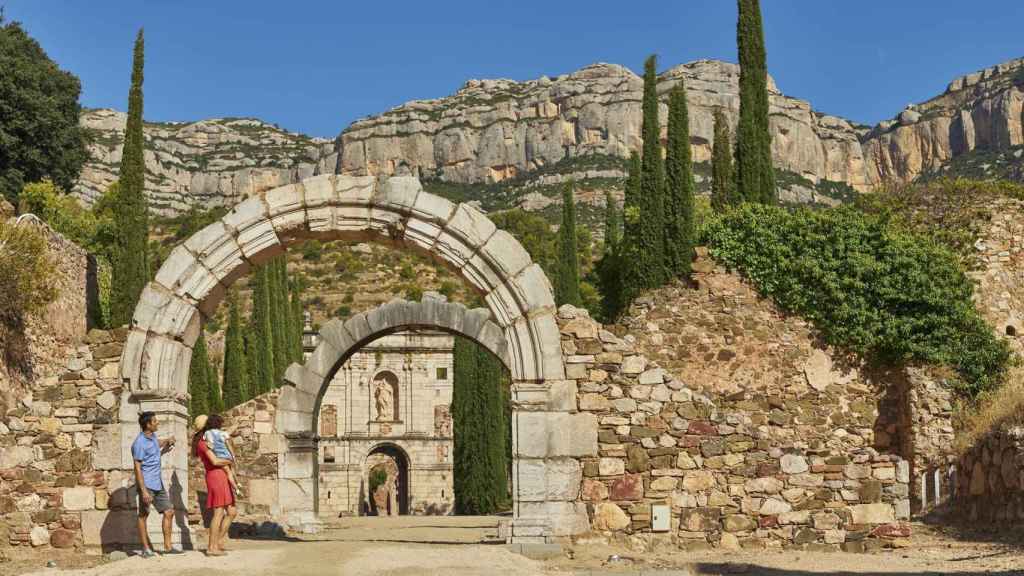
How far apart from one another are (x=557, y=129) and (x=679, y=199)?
80.6m

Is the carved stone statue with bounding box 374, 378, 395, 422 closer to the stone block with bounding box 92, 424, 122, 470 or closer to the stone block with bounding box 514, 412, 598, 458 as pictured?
the stone block with bounding box 92, 424, 122, 470

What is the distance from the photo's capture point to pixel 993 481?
1457 cm

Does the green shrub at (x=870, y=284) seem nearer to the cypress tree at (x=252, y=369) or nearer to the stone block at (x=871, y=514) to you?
the stone block at (x=871, y=514)

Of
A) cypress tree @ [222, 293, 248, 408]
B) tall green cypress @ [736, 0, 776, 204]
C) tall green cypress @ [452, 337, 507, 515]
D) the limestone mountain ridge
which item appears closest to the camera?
tall green cypress @ [736, 0, 776, 204]

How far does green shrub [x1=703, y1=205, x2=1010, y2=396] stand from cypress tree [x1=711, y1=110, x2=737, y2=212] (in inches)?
105

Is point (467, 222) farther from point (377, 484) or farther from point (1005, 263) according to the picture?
point (377, 484)

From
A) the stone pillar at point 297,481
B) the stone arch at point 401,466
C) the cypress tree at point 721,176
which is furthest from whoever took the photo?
the stone arch at point 401,466

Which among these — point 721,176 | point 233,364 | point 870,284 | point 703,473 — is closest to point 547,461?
point 703,473

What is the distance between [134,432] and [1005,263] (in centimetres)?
1478

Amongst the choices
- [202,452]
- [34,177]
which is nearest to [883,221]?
[202,452]

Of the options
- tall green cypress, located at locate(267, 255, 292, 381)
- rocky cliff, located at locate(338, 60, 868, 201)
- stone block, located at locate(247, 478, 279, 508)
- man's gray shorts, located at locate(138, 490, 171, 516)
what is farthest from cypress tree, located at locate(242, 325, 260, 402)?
rocky cliff, located at locate(338, 60, 868, 201)

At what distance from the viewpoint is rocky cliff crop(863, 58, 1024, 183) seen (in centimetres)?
7244

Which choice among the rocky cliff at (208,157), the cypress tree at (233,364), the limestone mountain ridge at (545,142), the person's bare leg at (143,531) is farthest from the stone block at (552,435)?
the rocky cliff at (208,157)

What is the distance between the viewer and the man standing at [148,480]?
463 inches
